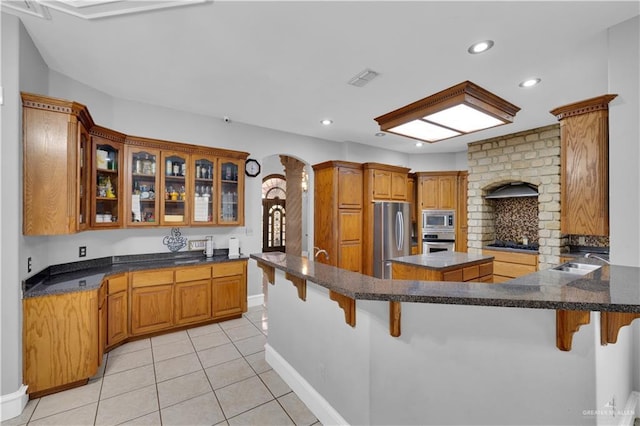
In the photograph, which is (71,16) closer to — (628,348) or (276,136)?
(276,136)

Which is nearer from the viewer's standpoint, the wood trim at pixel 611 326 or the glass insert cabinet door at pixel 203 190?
the wood trim at pixel 611 326

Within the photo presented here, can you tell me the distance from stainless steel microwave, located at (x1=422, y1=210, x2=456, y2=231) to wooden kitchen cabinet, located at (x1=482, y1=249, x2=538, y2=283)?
1.16 metres

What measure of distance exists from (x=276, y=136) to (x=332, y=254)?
2.18m

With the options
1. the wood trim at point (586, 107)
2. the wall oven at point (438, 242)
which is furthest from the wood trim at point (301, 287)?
the wall oven at point (438, 242)

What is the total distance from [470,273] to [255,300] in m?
3.08

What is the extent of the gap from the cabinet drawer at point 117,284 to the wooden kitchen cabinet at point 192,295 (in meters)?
0.53

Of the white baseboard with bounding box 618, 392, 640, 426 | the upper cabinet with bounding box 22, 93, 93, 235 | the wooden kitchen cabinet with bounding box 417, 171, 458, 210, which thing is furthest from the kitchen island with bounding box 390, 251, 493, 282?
the upper cabinet with bounding box 22, 93, 93, 235

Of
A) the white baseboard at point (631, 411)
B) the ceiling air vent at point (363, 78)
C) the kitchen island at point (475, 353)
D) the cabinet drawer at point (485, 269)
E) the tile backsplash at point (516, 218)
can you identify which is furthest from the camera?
the tile backsplash at point (516, 218)

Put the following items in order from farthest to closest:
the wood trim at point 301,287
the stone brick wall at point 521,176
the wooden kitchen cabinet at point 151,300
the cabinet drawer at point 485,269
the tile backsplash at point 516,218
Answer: the tile backsplash at point 516,218 → the stone brick wall at point 521,176 → the cabinet drawer at point 485,269 → the wooden kitchen cabinet at point 151,300 → the wood trim at point 301,287

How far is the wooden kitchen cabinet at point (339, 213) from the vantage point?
188 inches

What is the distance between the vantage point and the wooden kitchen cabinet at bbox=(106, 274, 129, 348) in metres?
2.97

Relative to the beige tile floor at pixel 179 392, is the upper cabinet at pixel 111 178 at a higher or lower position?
higher

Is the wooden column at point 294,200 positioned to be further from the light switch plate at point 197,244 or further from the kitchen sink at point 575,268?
the kitchen sink at point 575,268

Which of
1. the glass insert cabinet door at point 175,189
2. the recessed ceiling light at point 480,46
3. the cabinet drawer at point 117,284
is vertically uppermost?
the recessed ceiling light at point 480,46
